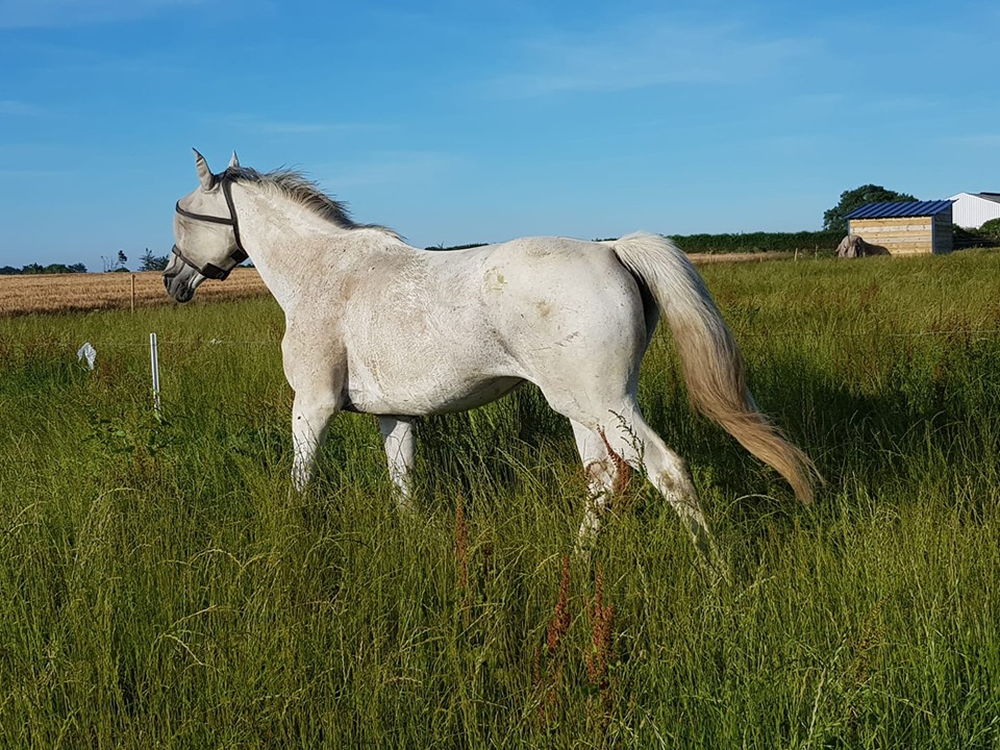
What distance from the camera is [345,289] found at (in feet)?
14.6

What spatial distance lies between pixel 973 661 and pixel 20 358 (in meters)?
10.1

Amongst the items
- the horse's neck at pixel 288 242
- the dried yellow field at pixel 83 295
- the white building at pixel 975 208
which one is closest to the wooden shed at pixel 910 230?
the dried yellow field at pixel 83 295

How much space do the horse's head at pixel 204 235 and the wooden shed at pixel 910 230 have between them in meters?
40.4

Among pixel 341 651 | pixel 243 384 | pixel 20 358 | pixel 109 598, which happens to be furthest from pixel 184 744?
pixel 20 358

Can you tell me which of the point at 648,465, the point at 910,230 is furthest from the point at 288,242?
the point at 910,230

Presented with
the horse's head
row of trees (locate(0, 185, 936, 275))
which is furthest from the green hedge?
the horse's head

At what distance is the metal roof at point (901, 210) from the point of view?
44.8m

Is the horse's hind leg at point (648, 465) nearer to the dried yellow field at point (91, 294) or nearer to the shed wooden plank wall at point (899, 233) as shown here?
the dried yellow field at point (91, 294)

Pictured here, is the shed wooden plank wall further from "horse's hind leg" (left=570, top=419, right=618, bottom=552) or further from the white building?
"horse's hind leg" (left=570, top=419, right=618, bottom=552)

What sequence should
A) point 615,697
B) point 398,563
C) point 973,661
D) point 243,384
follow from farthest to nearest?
point 243,384 < point 398,563 < point 973,661 < point 615,697

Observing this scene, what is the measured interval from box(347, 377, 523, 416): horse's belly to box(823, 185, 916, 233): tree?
89579mm

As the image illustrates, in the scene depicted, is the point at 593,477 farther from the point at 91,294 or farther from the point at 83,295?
the point at 91,294

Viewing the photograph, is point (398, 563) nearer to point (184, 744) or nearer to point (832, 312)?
point (184, 744)

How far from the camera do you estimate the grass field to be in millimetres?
2469
